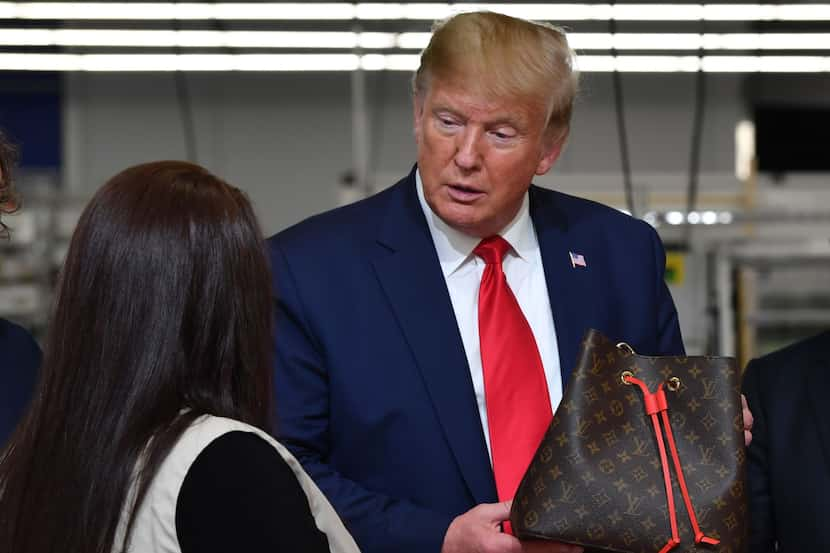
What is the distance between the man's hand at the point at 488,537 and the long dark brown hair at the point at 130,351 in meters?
0.63

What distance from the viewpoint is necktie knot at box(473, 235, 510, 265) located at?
224 cm

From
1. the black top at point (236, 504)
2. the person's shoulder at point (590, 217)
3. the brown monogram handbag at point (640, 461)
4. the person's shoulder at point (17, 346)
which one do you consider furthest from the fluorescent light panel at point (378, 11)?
the black top at point (236, 504)

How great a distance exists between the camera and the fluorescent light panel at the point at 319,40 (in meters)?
6.28

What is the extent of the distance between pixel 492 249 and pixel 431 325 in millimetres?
187

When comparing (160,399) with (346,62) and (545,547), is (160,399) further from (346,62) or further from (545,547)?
(346,62)

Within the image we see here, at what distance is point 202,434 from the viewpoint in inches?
52.1

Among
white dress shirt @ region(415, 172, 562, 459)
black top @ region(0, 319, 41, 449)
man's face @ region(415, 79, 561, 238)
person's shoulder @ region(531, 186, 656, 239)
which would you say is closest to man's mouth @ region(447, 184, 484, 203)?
man's face @ region(415, 79, 561, 238)

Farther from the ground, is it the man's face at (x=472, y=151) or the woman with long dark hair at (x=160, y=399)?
the man's face at (x=472, y=151)

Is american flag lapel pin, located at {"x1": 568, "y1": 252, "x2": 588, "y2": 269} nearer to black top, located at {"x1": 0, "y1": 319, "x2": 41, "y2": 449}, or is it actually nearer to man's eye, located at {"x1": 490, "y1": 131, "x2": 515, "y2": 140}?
man's eye, located at {"x1": 490, "y1": 131, "x2": 515, "y2": 140}

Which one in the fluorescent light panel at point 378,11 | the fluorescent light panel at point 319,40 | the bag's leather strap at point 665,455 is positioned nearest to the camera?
the bag's leather strap at point 665,455

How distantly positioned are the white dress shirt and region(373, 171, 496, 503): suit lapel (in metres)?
0.03

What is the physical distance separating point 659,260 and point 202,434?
1296 mm

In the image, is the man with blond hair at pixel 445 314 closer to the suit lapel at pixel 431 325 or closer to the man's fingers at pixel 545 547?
the suit lapel at pixel 431 325

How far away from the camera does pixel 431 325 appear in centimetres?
218
